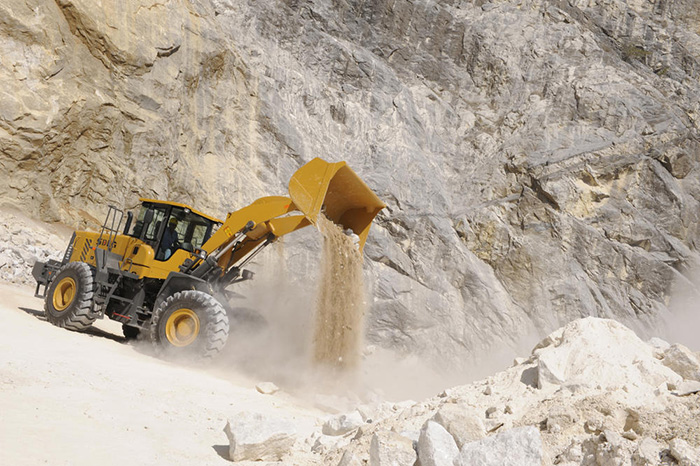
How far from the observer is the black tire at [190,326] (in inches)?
311

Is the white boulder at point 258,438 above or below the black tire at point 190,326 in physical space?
above

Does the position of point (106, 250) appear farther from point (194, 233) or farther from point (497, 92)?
point (497, 92)

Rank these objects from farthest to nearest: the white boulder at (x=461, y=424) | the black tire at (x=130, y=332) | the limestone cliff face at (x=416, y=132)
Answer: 1. the limestone cliff face at (x=416, y=132)
2. the black tire at (x=130, y=332)
3. the white boulder at (x=461, y=424)

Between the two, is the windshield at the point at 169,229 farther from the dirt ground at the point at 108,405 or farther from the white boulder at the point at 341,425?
the white boulder at the point at 341,425

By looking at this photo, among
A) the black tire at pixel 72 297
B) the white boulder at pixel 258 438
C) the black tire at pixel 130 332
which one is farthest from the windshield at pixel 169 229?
the white boulder at pixel 258 438

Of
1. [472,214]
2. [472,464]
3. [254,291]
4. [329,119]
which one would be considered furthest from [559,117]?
[472,464]

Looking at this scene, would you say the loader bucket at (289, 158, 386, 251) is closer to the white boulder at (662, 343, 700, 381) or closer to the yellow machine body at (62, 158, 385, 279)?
the yellow machine body at (62, 158, 385, 279)

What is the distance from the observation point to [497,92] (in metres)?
23.2

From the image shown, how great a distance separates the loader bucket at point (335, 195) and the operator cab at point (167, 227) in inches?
85.6

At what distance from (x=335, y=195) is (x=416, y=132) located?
13345mm

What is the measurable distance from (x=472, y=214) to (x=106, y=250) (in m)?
13.2

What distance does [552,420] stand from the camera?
13.6ft

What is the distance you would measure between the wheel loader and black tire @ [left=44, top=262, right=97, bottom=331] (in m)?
0.01

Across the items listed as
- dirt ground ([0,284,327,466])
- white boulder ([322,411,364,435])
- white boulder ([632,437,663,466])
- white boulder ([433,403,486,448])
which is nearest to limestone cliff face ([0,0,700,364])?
dirt ground ([0,284,327,466])
